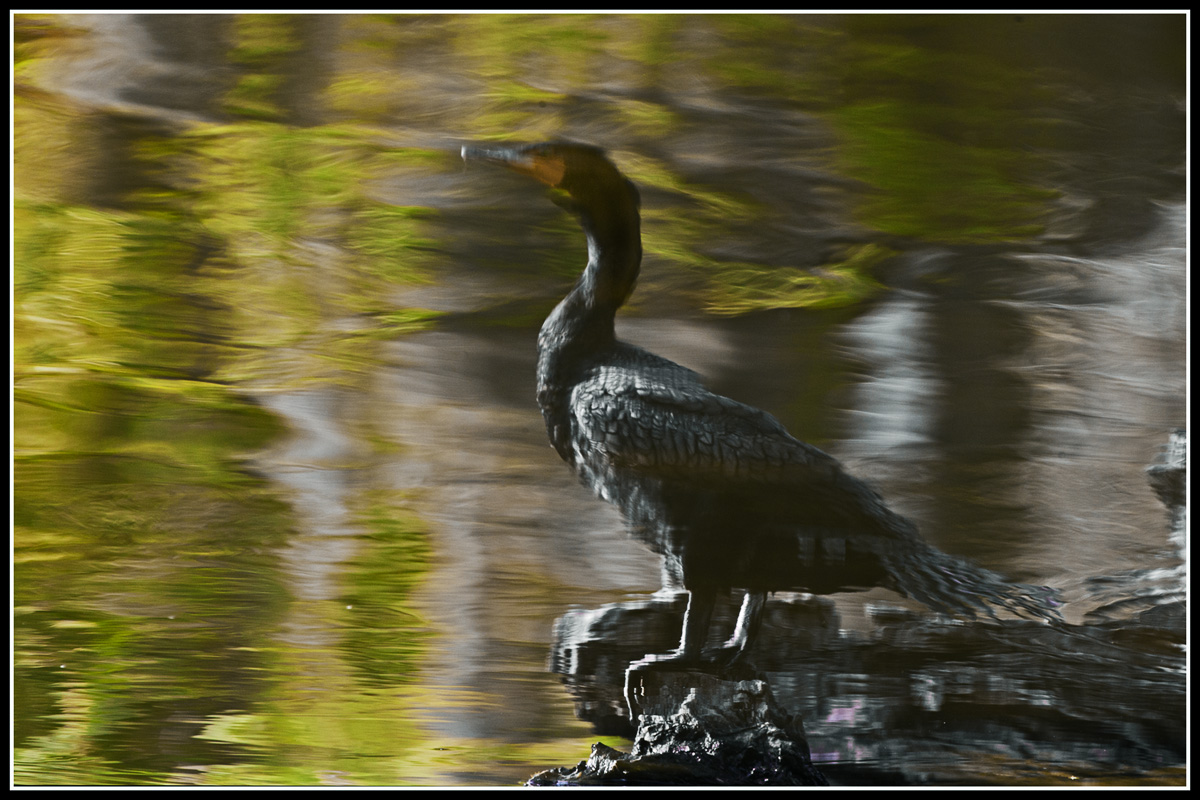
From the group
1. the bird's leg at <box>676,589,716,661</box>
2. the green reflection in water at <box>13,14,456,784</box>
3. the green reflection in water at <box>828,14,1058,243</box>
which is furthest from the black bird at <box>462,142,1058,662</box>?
the green reflection in water at <box>828,14,1058,243</box>

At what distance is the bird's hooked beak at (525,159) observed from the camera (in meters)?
1.42

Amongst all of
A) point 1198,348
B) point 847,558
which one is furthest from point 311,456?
point 1198,348

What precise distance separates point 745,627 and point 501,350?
518 millimetres

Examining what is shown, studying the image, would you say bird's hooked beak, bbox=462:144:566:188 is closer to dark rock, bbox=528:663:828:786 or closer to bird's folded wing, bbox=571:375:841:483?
bird's folded wing, bbox=571:375:841:483

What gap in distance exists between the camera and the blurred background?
1.40 meters

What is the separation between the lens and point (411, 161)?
4.75 feet

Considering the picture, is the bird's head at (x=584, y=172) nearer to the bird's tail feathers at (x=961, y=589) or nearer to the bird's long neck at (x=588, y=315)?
the bird's long neck at (x=588, y=315)

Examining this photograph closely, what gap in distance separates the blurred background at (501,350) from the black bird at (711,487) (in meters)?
0.04

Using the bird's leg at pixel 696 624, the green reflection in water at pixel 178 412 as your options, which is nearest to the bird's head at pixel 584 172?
the green reflection in water at pixel 178 412

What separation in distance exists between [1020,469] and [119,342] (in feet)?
4.27

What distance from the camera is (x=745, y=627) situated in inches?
54.3

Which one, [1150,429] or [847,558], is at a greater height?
[1150,429]

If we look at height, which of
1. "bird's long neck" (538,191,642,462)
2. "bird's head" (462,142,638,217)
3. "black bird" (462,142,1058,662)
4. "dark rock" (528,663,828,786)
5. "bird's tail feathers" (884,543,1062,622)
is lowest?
"dark rock" (528,663,828,786)

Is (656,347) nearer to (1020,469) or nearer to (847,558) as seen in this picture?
(847,558)
